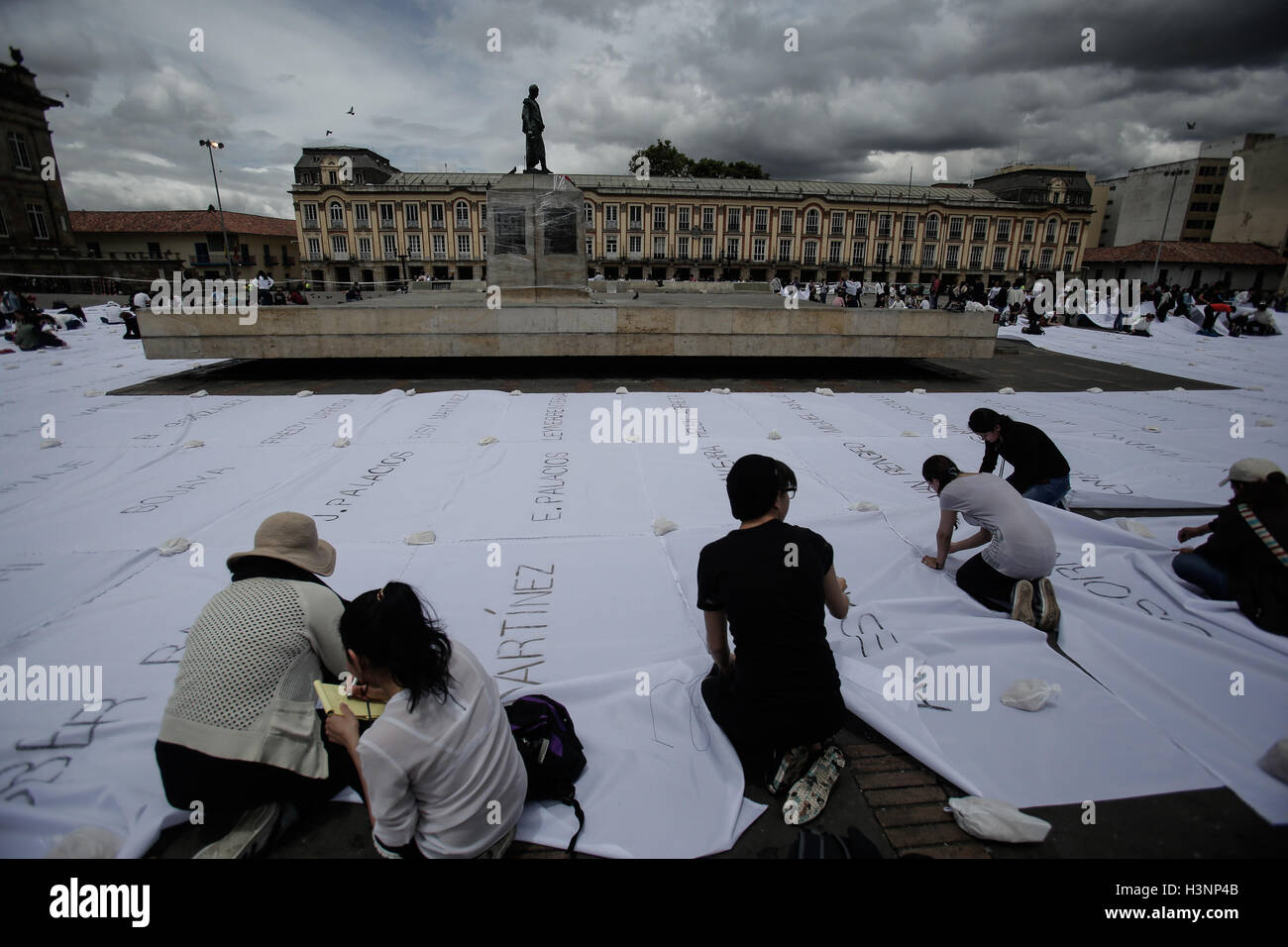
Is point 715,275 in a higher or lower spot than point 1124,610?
higher

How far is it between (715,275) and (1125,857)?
211ft

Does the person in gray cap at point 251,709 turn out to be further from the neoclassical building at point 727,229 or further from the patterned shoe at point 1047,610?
the neoclassical building at point 727,229

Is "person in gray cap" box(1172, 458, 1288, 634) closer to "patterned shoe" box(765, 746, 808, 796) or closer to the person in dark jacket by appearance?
the person in dark jacket

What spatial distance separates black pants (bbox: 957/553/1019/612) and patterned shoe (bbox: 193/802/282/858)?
3.90 meters

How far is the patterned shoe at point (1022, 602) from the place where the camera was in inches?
141

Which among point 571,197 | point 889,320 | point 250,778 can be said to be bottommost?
point 250,778

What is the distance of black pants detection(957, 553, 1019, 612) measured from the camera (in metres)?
3.74

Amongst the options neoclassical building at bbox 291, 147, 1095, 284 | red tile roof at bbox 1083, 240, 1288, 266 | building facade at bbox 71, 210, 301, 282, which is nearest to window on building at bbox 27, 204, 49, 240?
building facade at bbox 71, 210, 301, 282

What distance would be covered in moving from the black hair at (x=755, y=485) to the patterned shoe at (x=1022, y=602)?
2.07 meters

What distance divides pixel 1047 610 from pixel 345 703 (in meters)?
3.73

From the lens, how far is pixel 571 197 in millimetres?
13633

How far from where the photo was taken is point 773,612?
94.8 inches
